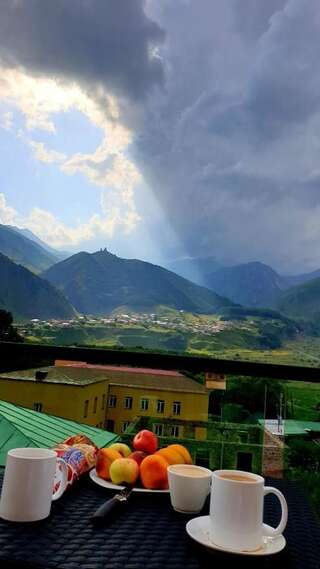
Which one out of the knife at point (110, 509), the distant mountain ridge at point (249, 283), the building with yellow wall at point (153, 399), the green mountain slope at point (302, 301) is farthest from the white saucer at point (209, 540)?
the distant mountain ridge at point (249, 283)

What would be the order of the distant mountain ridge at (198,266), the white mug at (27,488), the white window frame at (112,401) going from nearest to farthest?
the white mug at (27,488), the white window frame at (112,401), the distant mountain ridge at (198,266)

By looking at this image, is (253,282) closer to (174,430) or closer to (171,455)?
(174,430)

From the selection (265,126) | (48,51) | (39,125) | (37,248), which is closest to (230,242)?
(265,126)

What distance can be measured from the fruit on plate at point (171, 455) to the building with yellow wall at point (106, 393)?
2.46ft

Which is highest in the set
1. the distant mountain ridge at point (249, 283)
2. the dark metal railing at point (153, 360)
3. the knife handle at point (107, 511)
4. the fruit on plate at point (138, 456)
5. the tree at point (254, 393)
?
the distant mountain ridge at point (249, 283)

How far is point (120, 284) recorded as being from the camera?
1964 cm

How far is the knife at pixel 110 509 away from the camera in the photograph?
2.97 feet

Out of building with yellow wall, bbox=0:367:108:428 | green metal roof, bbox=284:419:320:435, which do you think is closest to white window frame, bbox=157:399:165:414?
building with yellow wall, bbox=0:367:108:428

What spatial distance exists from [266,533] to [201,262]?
2848 cm

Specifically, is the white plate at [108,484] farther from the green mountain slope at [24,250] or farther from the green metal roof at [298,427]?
the green mountain slope at [24,250]

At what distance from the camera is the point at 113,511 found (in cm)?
95

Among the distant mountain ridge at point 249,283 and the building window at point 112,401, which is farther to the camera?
the distant mountain ridge at point 249,283

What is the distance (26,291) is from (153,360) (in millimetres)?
14117

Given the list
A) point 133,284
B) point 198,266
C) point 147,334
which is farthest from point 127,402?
point 198,266
